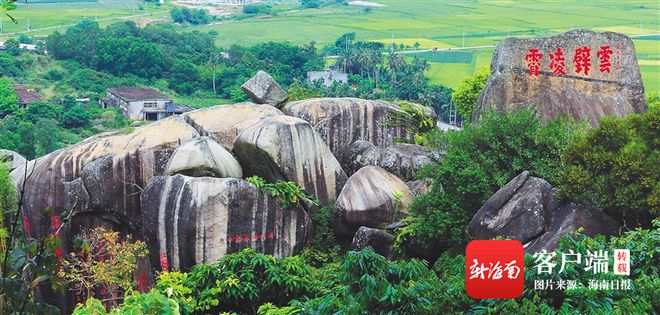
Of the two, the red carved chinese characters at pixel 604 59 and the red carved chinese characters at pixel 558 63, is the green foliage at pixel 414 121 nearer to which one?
the red carved chinese characters at pixel 558 63

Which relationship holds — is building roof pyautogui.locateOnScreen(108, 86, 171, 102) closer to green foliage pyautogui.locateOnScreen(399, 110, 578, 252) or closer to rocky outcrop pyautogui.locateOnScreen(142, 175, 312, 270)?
rocky outcrop pyautogui.locateOnScreen(142, 175, 312, 270)

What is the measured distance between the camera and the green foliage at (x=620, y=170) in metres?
8.82

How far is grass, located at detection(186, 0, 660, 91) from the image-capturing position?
51.4 metres

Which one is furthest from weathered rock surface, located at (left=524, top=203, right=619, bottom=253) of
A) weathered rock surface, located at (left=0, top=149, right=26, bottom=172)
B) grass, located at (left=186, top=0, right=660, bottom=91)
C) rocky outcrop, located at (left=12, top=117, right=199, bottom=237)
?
grass, located at (left=186, top=0, right=660, bottom=91)

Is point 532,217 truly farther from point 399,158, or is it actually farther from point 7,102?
point 7,102

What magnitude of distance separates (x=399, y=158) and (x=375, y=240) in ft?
6.10

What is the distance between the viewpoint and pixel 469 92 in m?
18.9

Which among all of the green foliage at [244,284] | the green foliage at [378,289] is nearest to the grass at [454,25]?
the green foliage at [244,284]

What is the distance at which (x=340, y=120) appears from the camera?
528 inches

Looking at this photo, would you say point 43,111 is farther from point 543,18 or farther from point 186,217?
point 543,18

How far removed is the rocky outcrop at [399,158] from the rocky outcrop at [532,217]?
259cm

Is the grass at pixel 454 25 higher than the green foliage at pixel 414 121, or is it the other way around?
the green foliage at pixel 414 121

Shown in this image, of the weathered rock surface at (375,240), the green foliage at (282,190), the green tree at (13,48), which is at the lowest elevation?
the green tree at (13,48)

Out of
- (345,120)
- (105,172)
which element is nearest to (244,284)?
(105,172)
